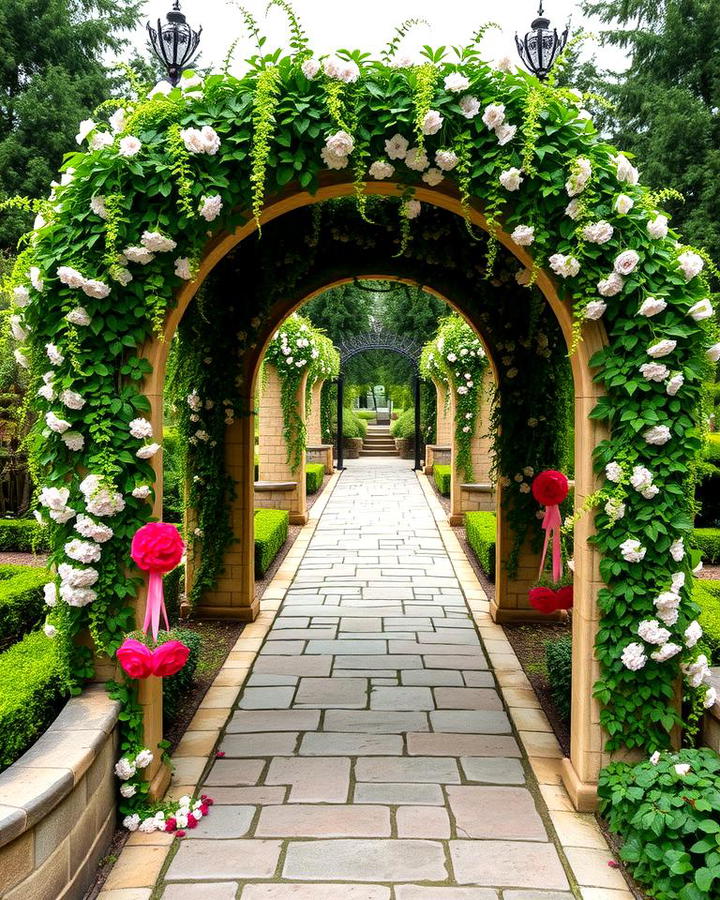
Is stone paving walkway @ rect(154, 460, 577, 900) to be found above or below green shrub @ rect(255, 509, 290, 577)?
below

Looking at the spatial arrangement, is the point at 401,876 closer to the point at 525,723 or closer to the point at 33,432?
the point at 525,723

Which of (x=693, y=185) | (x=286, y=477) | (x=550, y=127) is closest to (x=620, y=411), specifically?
(x=550, y=127)

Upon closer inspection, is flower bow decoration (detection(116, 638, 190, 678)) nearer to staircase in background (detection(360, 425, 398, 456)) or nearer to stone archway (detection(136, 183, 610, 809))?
stone archway (detection(136, 183, 610, 809))

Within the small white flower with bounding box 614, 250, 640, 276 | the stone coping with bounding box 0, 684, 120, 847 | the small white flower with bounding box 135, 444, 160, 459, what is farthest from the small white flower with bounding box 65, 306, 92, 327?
the small white flower with bounding box 614, 250, 640, 276

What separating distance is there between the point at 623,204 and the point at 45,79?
1678cm

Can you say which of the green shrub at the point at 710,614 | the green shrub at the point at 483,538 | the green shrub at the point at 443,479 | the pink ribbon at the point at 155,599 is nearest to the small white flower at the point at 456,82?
the pink ribbon at the point at 155,599

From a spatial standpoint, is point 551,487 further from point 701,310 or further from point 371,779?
point 371,779

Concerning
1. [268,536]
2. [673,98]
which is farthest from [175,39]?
[673,98]

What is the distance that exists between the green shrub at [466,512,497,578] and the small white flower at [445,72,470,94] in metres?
4.88

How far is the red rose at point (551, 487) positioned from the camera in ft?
14.1

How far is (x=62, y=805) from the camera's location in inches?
98.3

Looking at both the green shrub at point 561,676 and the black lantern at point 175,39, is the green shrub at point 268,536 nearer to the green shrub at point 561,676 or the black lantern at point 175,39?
the green shrub at point 561,676

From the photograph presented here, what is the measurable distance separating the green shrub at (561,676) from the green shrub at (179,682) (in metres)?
2.16

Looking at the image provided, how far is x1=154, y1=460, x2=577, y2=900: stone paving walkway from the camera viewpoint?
9.02 feet
